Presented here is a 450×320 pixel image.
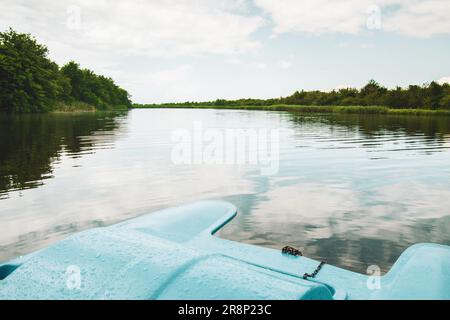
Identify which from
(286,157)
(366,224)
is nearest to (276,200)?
(366,224)

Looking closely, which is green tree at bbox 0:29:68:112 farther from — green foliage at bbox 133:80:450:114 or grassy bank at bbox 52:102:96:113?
green foliage at bbox 133:80:450:114

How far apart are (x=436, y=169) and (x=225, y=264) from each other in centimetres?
1292

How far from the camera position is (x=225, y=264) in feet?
9.36

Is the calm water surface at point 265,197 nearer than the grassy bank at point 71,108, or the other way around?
the calm water surface at point 265,197

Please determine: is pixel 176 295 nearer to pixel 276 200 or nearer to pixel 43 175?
pixel 276 200

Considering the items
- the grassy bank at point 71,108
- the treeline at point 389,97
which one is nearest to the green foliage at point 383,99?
the treeline at point 389,97

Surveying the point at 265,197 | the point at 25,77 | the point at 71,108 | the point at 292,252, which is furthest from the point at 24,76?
the point at 292,252

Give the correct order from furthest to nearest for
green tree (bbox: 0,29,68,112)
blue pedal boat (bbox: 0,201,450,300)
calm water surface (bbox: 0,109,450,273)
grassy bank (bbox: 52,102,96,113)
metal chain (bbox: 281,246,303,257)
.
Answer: grassy bank (bbox: 52,102,96,113)
green tree (bbox: 0,29,68,112)
calm water surface (bbox: 0,109,450,273)
metal chain (bbox: 281,246,303,257)
blue pedal boat (bbox: 0,201,450,300)

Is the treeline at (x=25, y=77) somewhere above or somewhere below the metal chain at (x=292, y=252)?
above

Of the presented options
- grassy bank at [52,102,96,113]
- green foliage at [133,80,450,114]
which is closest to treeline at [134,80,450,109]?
green foliage at [133,80,450,114]

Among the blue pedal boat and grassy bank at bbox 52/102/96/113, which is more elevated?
grassy bank at bbox 52/102/96/113

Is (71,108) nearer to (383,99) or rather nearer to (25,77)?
(25,77)

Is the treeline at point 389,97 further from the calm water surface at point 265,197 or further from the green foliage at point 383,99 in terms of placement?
the calm water surface at point 265,197

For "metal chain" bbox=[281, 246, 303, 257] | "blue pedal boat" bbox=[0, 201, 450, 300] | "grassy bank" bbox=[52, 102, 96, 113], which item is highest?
"grassy bank" bbox=[52, 102, 96, 113]
